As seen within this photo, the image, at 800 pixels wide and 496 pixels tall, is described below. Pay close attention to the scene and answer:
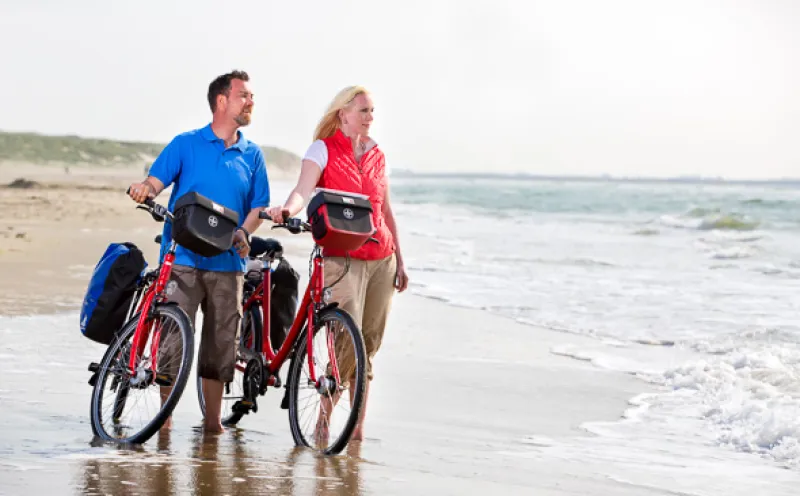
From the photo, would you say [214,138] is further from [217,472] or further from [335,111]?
[217,472]

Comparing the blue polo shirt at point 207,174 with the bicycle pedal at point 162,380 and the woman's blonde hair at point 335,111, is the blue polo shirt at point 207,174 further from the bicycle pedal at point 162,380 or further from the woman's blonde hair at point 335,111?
the bicycle pedal at point 162,380

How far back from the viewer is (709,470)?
18.3ft

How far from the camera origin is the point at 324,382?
5004mm

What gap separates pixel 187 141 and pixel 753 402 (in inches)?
157

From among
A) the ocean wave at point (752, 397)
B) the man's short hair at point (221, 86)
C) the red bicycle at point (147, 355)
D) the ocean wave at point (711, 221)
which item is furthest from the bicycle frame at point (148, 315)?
the ocean wave at point (711, 221)

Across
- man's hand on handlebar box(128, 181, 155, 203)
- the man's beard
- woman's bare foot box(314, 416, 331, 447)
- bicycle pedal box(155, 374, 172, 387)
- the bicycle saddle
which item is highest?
the man's beard

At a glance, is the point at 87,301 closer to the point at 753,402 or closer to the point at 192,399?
the point at 192,399

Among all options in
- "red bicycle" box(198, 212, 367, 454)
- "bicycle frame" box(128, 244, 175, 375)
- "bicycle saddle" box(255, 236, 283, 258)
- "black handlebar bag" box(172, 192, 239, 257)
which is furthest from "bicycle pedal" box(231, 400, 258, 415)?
"black handlebar bag" box(172, 192, 239, 257)

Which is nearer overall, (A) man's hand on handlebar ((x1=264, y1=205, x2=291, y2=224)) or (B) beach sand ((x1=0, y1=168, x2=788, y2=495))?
(B) beach sand ((x1=0, y1=168, x2=788, y2=495))

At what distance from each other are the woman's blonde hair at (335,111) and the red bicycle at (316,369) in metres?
0.49

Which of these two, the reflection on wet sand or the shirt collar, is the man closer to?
the shirt collar

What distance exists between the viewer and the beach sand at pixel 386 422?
13.9 feet

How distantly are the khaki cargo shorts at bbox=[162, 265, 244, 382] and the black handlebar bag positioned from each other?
0.92 ft

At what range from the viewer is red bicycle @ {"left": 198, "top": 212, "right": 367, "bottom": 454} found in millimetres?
4898
